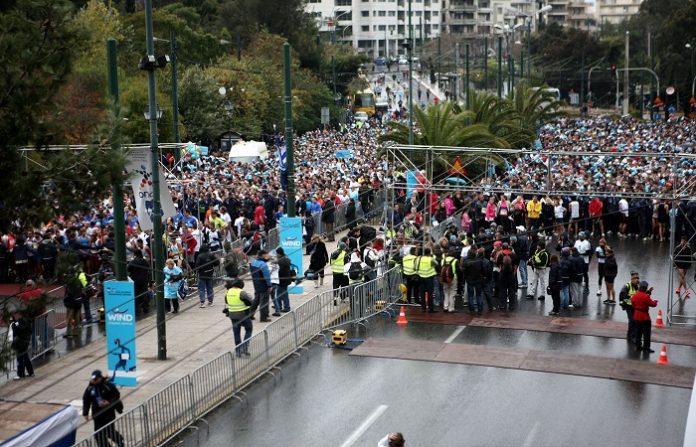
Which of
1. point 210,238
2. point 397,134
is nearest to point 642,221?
point 397,134

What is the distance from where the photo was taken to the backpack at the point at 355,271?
76.4 feet

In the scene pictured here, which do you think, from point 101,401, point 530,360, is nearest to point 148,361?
point 101,401

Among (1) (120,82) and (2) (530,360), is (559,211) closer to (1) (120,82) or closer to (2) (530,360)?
(2) (530,360)

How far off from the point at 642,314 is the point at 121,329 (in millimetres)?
9615

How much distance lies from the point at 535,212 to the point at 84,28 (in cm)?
2071

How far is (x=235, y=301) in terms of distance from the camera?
19.5 meters

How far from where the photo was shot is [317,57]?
80750 millimetres

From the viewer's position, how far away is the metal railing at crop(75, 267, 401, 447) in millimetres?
14898

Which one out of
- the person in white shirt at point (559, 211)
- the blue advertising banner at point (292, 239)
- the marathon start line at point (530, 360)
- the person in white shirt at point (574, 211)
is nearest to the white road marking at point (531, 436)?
the marathon start line at point (530, 360)

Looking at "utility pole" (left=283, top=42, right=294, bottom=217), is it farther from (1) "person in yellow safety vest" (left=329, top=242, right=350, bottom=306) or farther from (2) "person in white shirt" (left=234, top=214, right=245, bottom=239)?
(2) "person in white shirt" (left=234, top=214, right=245, bottom=239)

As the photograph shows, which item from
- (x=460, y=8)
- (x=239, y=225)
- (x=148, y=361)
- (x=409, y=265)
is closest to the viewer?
(x=148, y=361)

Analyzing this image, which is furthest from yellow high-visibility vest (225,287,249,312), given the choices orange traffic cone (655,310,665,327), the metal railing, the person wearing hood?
orange traffic cone (655,310,665,327)

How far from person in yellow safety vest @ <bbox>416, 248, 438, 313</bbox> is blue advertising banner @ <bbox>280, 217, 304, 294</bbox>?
9.89ft

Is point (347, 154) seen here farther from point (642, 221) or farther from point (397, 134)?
point (642, 221)
